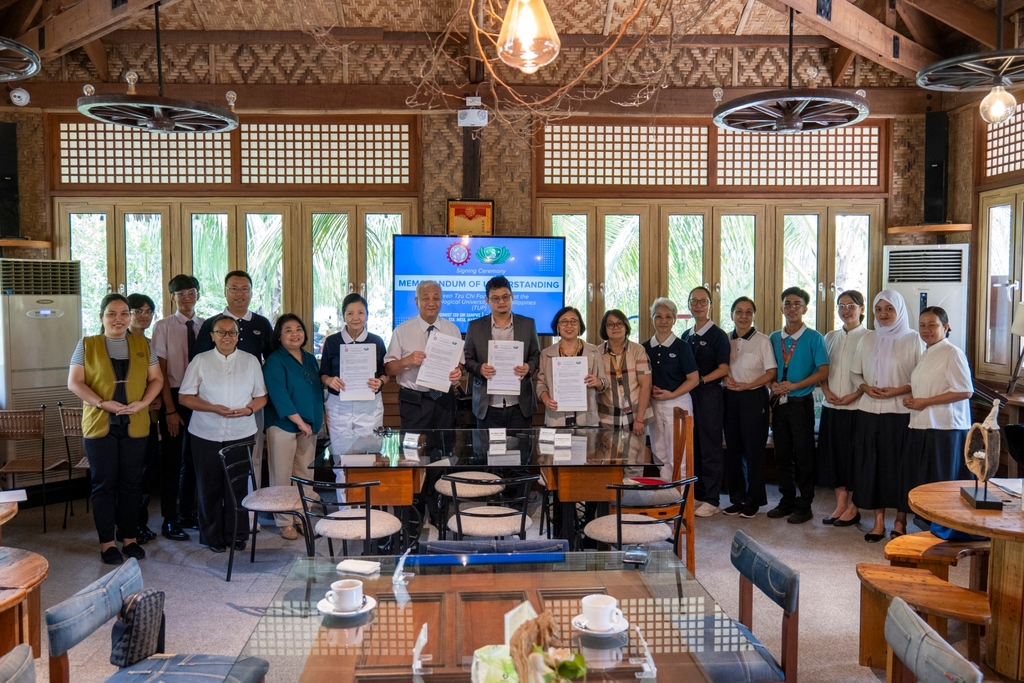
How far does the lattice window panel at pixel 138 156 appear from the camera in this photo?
25.2 feet

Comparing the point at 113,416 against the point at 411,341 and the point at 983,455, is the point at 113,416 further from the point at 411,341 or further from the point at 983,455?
the point at 983,455

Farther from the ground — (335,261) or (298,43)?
(298,43)

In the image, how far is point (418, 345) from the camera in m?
5.81

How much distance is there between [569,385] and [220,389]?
2365 millimetres

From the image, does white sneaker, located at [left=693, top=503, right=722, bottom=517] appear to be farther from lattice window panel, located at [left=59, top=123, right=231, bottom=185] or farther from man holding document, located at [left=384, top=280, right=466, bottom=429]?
lattice window panel, located at [left=59, top=123, right=231, bottom=185]

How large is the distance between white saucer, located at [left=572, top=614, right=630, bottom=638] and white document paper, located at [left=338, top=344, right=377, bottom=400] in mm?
3432

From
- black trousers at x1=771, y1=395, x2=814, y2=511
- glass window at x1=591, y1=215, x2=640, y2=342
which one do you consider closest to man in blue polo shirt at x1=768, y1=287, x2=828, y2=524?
black trousers at x1=771, y1=395, x2=814, y2=511

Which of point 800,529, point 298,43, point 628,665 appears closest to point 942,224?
point 800,529

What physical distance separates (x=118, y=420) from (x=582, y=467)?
10.2ft

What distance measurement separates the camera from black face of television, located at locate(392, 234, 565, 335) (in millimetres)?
7422

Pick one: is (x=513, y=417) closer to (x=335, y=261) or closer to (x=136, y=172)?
(x=335, y=261)

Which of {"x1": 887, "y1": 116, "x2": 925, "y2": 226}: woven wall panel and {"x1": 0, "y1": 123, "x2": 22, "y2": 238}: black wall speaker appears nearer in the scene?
{"x1": 0, "y1": 123, "x2": 22, "y2": 238}: black wall speaker

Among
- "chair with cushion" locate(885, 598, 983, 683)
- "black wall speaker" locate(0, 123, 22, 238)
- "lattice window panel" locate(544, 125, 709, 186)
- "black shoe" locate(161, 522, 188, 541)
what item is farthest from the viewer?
"lattice window panel" locate(544, 125, 709, 186)

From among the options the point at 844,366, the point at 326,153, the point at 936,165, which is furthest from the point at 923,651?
the point at 326,153
